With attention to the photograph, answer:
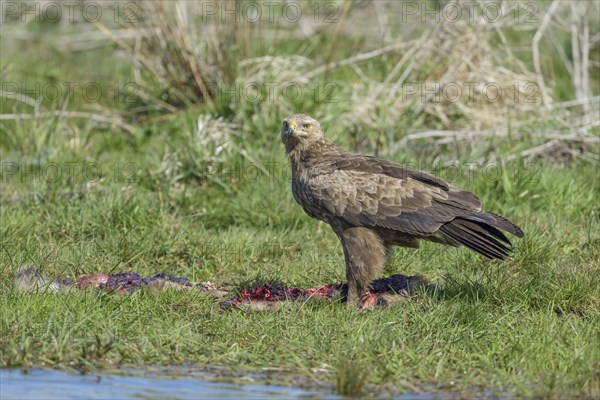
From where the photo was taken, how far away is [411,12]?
11.8 metres

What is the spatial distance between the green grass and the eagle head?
0.84 metres

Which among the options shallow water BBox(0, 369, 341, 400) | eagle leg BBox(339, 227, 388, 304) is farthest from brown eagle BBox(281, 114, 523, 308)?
shallow water BBox(0, 369, 341, 400)

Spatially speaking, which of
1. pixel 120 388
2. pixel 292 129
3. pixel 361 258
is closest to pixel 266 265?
pixel 292 129

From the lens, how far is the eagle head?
275 inches

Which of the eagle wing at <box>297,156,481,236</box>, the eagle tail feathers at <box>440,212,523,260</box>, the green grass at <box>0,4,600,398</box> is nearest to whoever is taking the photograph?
the green grass at <box>0,4,600,398</box>

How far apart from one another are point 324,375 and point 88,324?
52.2 inches

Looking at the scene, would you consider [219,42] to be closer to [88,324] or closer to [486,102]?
[486,102]

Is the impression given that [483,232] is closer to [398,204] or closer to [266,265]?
[398,204]

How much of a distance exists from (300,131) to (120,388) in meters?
2.73

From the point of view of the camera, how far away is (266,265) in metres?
7.27

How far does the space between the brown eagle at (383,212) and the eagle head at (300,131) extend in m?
0.32

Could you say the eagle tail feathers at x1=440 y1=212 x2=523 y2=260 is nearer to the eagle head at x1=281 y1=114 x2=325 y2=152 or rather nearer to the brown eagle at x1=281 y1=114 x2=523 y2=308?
the brown eagle at x1=281 y1=114 x2=523 y2=308

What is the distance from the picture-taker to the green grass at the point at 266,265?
5.14m

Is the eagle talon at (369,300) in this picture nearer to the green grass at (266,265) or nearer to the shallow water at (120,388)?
the green grass at (266,265)
